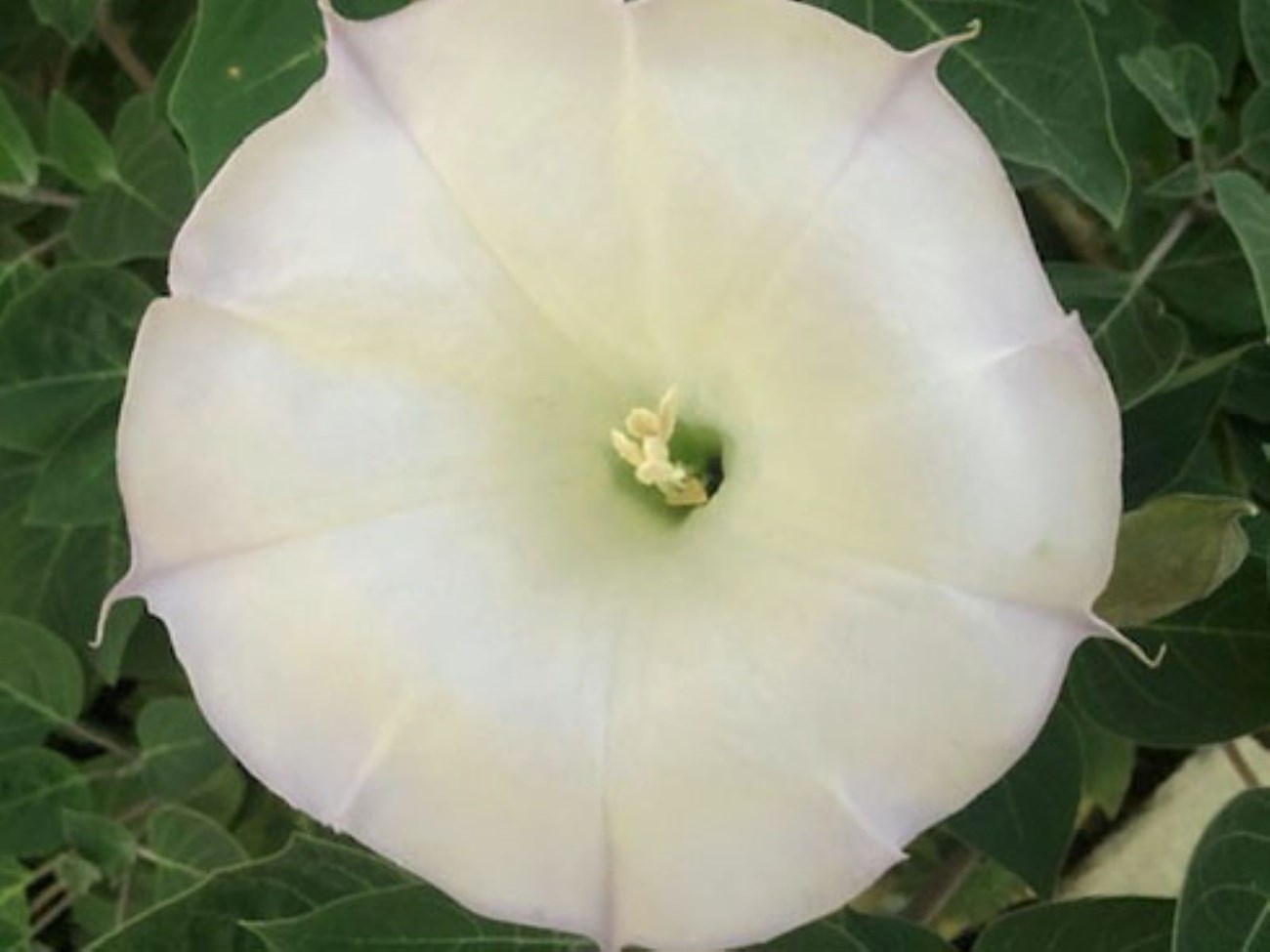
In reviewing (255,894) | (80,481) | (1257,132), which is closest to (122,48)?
(80,481)

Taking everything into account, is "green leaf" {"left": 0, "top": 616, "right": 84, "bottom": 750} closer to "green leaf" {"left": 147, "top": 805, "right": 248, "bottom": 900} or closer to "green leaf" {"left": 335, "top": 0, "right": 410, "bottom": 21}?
"green leaf" {"left": 147, "top": 805, "right": 248, "bottom": 900}

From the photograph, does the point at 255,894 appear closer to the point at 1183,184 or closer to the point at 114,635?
the point at 114,635

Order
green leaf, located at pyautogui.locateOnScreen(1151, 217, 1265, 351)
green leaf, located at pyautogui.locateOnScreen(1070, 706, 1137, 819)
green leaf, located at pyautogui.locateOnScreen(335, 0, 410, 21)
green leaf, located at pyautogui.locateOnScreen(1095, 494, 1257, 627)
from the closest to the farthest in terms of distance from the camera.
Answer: green leaf, located at pyautogui.locateOnScreen(1095, 494, 1257, 627) < green leaf, located at pyautogui.locateOnScreen(335, 0, 410, 21) < green leaf, located at pyautogui.locateOnScreen(1151, 217, 1265, 351) < green leaf, located at pyautogui.locateOnScreen(1070, 706, 1137, 819)

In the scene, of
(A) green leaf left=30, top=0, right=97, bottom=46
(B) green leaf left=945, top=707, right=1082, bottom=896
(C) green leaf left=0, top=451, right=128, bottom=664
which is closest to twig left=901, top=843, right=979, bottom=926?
(B) green leaf left=945, top=707, right=1082, bottom=896

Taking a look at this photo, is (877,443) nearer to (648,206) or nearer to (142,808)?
(648,206)

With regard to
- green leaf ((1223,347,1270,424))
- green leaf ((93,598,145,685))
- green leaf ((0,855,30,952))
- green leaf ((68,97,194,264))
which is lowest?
green leaf ((0,855,30,952))

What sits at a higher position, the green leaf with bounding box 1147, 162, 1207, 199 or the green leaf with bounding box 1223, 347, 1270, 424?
the green leaf with bounding box 1147, 162, 1207, 199

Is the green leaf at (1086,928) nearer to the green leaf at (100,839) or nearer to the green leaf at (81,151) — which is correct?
the green leaf at (100,839)
